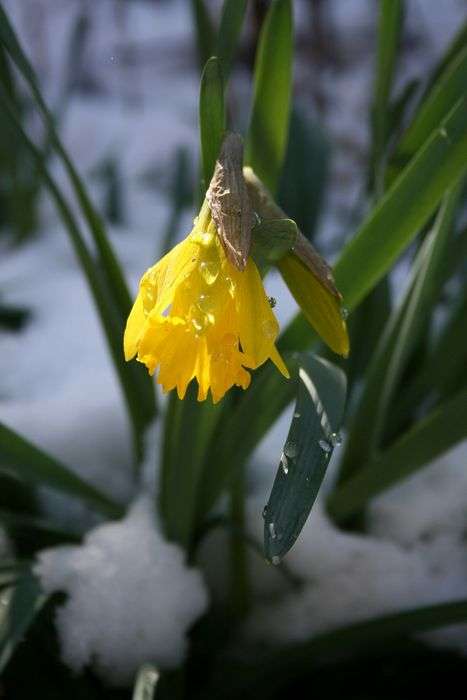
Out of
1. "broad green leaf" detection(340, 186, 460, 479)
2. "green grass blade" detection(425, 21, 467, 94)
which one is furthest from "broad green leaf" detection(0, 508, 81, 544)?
"green grass blade" detection(425, 21, 467, 94)

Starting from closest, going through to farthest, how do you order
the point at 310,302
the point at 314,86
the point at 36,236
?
the point at 310,302, the point at 36,236, the point at 314,86

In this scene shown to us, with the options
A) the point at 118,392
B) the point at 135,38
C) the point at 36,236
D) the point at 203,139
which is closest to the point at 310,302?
the point at 203,139

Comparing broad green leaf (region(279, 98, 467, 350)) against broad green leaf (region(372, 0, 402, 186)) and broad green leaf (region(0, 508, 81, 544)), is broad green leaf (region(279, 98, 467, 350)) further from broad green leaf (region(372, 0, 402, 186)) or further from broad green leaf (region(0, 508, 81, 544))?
broad green leaf (region(0, 508, 81, 544))

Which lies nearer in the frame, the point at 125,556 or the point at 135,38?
the point at 125,556

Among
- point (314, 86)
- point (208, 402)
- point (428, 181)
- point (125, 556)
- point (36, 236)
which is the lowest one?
point (314, 86)

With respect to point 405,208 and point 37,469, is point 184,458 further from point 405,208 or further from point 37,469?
point 405,208

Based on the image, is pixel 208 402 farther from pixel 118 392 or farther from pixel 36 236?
pixel 36 236
